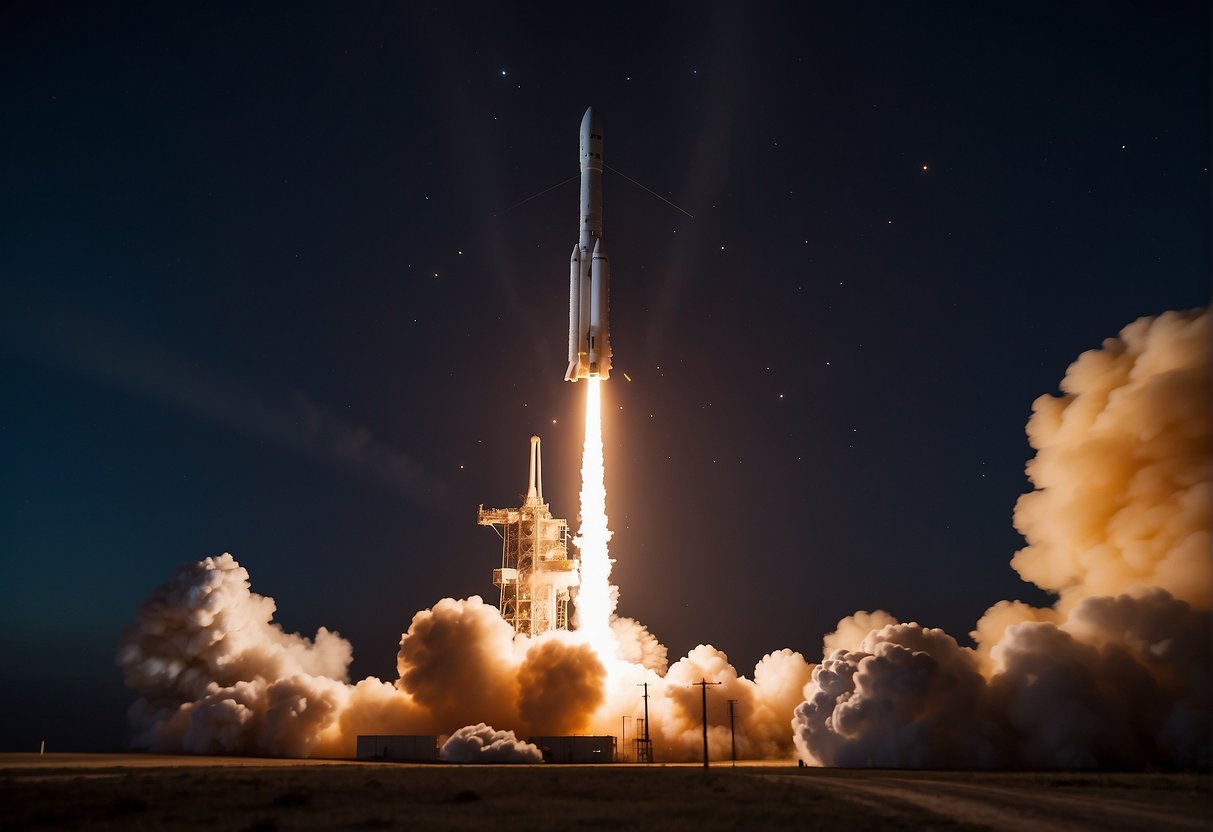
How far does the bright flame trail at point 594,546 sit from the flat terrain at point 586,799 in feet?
78.5

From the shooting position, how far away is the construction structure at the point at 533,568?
9025 centimetres

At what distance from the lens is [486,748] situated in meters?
68.2

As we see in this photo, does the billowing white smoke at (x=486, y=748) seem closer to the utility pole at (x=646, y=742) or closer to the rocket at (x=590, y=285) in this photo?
the utility pole at (x=646, y=742)

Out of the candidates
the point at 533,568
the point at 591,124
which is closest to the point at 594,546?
the point at 533,568

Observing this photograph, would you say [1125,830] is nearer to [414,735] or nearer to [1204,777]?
A: [1204,777]

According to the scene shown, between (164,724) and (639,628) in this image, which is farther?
(639,628)

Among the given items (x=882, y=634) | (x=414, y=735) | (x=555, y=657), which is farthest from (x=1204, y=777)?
(x=414, y=735)

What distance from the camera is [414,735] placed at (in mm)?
73938

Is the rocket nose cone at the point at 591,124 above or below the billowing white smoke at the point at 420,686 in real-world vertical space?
above

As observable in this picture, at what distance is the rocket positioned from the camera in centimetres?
7094

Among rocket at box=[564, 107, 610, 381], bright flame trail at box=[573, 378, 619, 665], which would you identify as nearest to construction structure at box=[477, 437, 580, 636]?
bright flame trail at box=[573, 378, 619, 665]

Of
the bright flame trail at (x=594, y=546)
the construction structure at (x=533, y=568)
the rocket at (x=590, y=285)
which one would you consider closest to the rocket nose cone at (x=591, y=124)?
the rocket at (x=590, y=285)

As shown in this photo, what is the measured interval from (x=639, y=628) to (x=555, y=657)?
1869 centimetres

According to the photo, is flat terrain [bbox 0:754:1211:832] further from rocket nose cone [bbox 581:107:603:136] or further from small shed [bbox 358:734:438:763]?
rocket nose cone [bbox 581:107:603:136]
